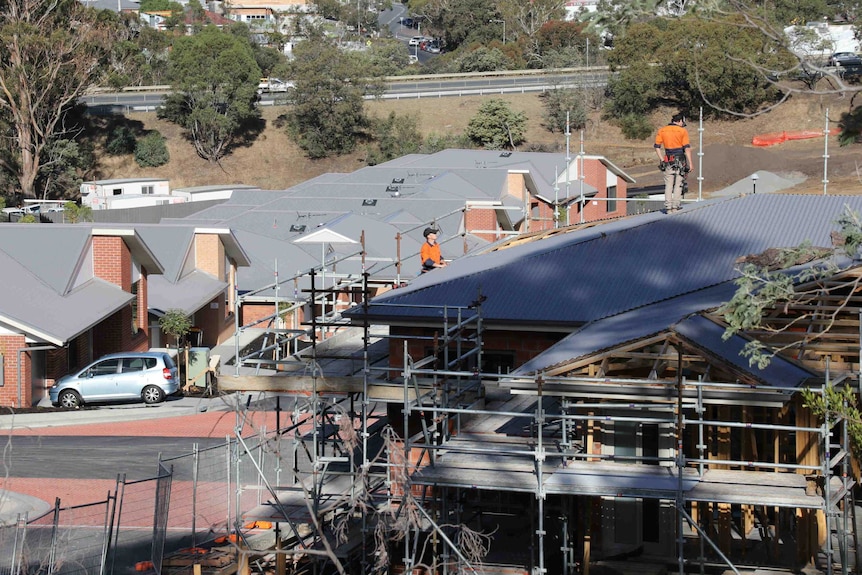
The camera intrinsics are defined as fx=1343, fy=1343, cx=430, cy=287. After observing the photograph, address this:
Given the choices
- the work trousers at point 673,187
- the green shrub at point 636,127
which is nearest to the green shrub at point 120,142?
the green shrub at point 636,127

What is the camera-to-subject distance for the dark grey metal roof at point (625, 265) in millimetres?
18844

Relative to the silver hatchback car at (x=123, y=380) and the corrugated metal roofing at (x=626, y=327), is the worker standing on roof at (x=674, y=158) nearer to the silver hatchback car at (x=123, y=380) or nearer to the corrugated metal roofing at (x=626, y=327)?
the corrugated metal roofing at (x=626, y=327)

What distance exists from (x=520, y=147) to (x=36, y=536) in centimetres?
6898

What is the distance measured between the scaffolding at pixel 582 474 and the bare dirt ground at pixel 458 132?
55100 mm

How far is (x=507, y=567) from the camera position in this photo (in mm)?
16422

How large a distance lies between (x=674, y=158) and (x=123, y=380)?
17.2m

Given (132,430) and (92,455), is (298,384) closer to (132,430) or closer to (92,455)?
(92,455)

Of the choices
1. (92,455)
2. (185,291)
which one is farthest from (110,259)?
(92,455)

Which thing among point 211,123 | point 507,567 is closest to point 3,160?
point 211,123

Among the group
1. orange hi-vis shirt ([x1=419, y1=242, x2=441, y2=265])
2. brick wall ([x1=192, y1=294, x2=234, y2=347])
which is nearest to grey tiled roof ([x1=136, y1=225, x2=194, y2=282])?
brick wall ([x1=192, y1=294, x2=234, y2=347])

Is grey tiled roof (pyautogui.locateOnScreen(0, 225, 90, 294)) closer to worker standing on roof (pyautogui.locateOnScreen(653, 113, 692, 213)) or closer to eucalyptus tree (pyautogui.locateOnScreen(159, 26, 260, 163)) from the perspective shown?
worker standing on roof (pyautogui.locateOnScreen(653, 113, 692, 213))

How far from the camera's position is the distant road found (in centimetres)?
9081

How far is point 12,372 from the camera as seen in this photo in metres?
33.5

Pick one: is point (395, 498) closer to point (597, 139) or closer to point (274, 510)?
point (274, 510)
